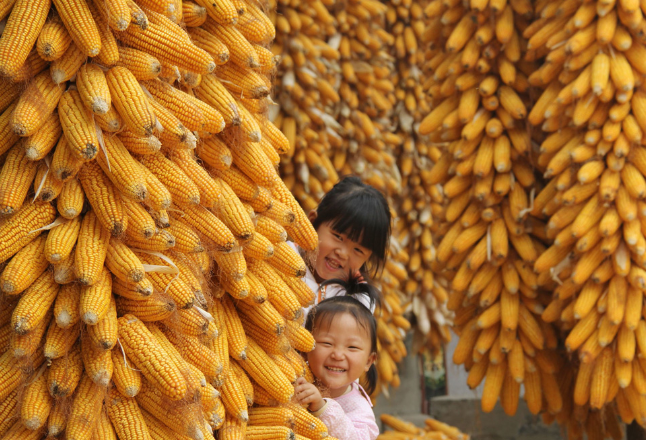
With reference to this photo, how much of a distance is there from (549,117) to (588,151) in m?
0.29

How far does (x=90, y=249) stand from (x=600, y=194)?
3076mm

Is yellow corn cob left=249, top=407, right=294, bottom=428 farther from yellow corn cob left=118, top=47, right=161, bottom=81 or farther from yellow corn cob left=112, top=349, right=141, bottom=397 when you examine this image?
yellow corn cob left=118, top=47, right=161, bottom=81

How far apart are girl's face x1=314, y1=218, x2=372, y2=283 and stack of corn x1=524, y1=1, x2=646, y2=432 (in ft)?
4.74

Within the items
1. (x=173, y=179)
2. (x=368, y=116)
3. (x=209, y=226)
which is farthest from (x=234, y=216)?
(x=368, y=116)

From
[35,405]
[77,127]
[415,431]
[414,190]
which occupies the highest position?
[414,190]

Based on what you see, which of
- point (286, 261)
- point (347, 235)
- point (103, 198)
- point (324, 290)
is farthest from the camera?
point (347, 235)

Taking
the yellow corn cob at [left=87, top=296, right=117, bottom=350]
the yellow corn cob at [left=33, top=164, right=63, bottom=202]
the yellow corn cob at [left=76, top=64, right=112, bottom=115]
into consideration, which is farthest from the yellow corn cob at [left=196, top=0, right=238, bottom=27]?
the yellow corn cob at [left=87, top=296, right=117, bottom=350]

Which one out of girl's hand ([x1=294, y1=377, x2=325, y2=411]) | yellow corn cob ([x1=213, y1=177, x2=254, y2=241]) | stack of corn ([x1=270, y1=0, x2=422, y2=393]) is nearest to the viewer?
yellow corn cob ([x1=213, y1=177, x2=254, y2=241])

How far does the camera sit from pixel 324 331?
9.29ft

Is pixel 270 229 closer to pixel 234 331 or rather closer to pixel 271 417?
pixel 234 331

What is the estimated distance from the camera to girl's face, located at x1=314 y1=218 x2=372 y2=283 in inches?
129

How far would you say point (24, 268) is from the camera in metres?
1.76

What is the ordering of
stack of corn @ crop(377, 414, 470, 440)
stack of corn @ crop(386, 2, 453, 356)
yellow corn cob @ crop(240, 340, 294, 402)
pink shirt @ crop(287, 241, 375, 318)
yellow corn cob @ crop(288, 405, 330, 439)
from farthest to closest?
stack of corn @ crop(386, 2, 453, 356) → stack of corn @ crop(377, 414, 470, 440) → pink shirt @ crop(287, 241, 375, 318) → yellow corn cob @ crop(288, 405, 330, 439) → yellow corn cob @ crop(240, 340, 294, 402)

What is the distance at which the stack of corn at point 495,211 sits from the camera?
4.43 metres
